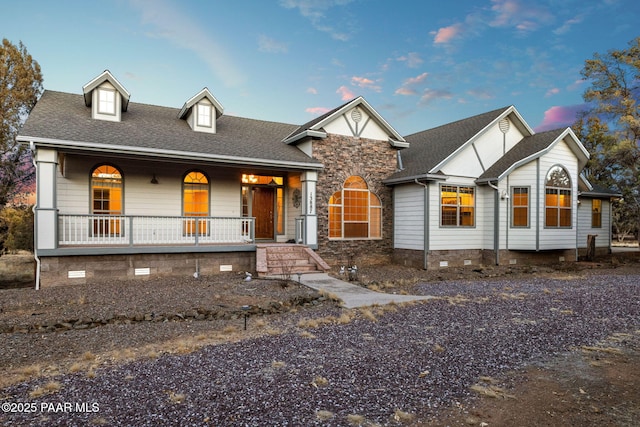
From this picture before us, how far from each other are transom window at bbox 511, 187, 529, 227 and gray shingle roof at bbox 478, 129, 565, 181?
3.42ft

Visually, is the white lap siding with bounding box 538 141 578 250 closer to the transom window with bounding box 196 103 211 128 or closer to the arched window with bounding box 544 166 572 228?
the arched window with bounding box 544 166 572 228

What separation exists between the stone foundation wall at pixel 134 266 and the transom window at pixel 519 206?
34.4ft

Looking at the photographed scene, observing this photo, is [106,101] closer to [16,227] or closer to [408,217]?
[408,217]

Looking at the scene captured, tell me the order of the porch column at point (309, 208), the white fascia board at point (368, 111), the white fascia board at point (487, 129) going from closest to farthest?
the porch column at point (309, 208) → the white fascia board at point (487, 129) → the white fascia board at point (368, 111)

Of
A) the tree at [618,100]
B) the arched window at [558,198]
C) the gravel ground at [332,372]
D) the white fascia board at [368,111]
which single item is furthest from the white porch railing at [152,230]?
the tree at [618,100]

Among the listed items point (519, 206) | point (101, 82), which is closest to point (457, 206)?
point (519, 206)

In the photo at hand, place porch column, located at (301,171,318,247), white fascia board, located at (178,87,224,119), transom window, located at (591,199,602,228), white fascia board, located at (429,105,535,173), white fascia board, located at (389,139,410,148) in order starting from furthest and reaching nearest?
transom window, located at (591,199,602,228)
white fascia board, located at (389,139,410,148)
white fascia board, located at (429,105,535,173)
white fascia board, located at (178,87,224,119)
porch column, located at (301,171,318,247)

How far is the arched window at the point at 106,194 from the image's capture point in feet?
40.1

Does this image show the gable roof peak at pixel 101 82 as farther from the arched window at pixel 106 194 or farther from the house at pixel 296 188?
the arched window at pixel 106 194

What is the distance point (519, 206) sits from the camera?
14.8 metres

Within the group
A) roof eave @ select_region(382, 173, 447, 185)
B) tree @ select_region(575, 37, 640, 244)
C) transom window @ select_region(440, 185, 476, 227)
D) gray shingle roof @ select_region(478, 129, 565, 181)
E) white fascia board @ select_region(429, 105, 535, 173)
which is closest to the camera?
roof eave @ select_region(382, 173, 447, 185)

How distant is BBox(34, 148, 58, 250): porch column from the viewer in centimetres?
970

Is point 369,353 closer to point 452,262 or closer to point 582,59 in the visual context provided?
point 452,262

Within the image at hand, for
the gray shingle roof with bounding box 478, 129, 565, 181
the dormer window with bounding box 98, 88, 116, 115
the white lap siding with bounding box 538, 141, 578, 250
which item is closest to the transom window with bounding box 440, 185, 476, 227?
the gray shingle roof with bounding box 478, 129, 565, 181
